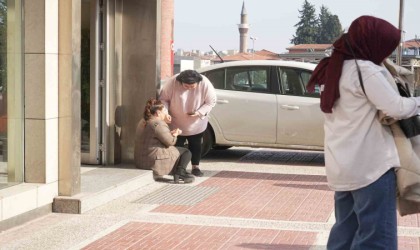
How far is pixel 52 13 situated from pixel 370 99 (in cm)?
456

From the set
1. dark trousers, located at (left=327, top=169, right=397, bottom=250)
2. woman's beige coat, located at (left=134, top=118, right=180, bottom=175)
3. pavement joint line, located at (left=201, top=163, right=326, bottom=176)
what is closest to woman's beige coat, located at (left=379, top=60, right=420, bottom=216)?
dark trousers, located at (left=327, top=169, right=397, bottom=250)

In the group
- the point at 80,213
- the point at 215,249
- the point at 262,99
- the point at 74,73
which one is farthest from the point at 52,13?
the point at 262,99

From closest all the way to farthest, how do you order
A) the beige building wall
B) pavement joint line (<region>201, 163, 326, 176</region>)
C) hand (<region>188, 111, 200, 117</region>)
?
1. hand (<region>188, 111, 200, 117</region>)
2. pavement joint line (<region>201, 163, 326, 176</region>)
3. the beige building wall

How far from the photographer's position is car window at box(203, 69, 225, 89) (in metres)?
13.2

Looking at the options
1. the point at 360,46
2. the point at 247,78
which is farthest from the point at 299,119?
the point at 360,46

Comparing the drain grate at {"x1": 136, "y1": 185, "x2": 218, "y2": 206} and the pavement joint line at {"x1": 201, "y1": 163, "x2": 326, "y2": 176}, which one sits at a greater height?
the drain grate at {"x1": 136, "y1": 185, "x2": 218, "y2": 206}

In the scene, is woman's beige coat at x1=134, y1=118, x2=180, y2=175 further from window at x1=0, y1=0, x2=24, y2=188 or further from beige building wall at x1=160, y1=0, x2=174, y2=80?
beige building wall at x1=160, y1=0, x2=174, y2=80

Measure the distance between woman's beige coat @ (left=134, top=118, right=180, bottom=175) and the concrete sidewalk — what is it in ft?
0.86

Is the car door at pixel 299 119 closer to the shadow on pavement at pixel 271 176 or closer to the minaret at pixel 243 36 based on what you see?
the shadow on pavement at pixel 271 176

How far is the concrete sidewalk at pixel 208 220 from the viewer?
22.7 feet

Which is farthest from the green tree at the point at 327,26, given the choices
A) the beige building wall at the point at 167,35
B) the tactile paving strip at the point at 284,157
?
the tactile paving strip at the point at 284,157

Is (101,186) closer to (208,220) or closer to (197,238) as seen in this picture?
Result: (208,220)

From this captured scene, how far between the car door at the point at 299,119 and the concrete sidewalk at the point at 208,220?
1.30 metres

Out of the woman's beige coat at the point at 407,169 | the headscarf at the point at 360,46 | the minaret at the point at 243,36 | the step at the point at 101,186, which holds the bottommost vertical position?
the step at the point at 101,186
